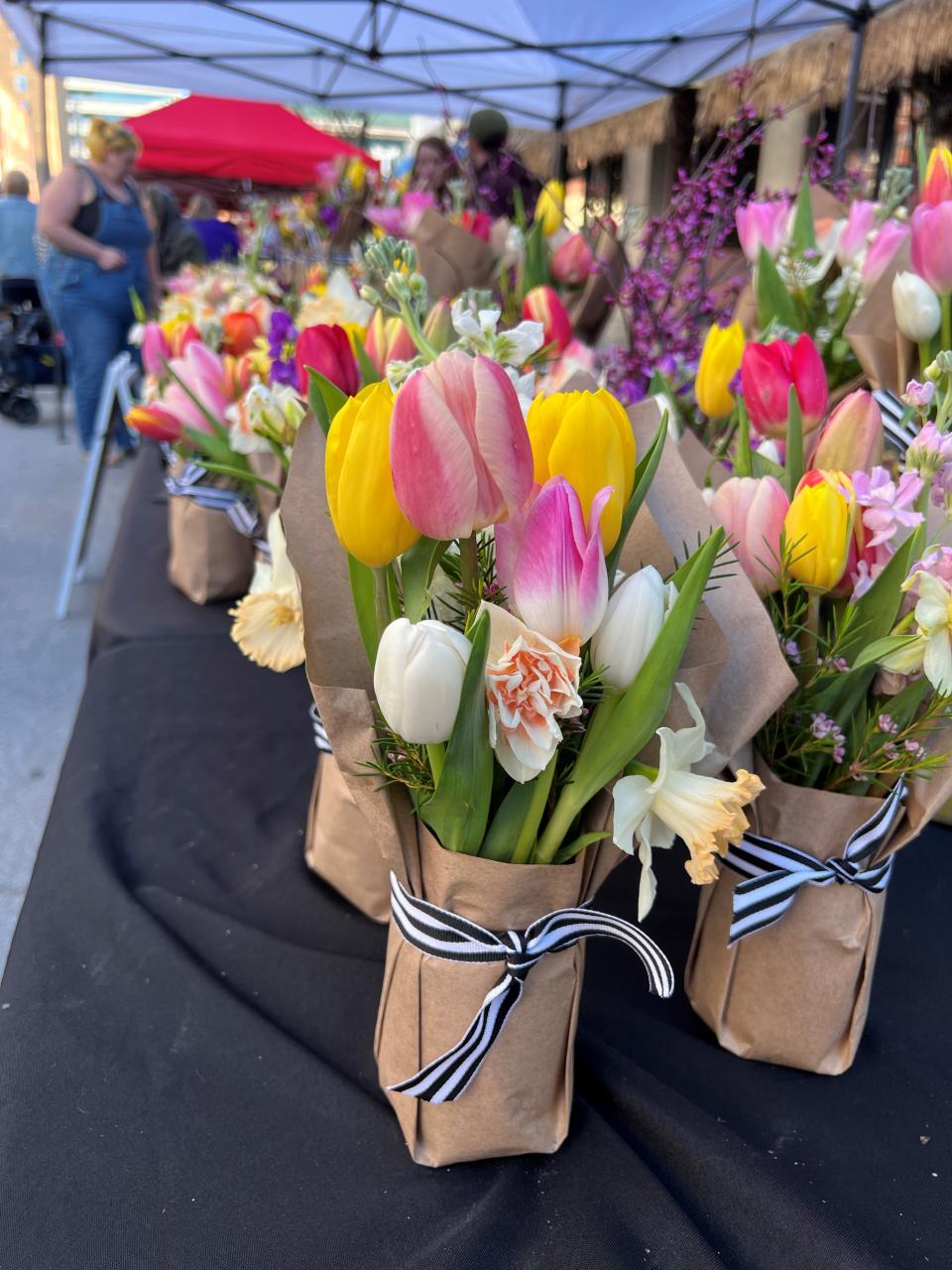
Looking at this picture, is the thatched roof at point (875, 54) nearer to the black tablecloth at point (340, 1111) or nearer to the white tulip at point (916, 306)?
the white tulip at point (916, 306)

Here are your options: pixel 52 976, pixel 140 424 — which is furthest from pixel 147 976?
pixel 140 424

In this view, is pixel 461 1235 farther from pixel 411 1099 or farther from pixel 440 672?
pixel 440 672

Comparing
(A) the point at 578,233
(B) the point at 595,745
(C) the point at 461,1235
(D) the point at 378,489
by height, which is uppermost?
(A) the point at 578,233

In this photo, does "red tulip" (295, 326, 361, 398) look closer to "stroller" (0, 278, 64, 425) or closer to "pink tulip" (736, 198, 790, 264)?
"pink tulip" (736, 198, 790, 264)

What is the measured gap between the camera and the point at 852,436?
558 millimetres

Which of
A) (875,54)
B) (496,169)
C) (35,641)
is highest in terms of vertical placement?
(875,54)

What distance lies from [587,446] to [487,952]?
27cm

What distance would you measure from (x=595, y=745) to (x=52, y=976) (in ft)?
1.44

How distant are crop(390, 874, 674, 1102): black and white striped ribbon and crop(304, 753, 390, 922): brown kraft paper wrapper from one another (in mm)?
219

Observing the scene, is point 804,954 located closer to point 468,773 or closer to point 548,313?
point 468,773

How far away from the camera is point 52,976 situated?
667mm

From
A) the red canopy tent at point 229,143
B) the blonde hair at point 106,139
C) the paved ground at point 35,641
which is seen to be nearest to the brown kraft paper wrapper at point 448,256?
the paved ground at point 35,641

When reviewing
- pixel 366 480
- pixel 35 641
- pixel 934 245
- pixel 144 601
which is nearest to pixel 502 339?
pixel 366 480

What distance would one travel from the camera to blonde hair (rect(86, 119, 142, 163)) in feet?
10.2
